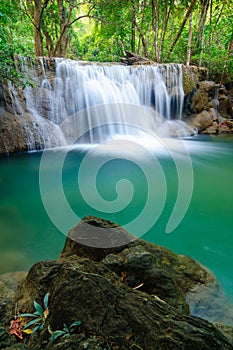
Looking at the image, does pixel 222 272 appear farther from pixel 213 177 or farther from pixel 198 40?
pixel 198 40

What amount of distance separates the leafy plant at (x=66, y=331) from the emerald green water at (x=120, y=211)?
166cm

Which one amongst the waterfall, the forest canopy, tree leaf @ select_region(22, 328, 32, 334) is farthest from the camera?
the forest canopy

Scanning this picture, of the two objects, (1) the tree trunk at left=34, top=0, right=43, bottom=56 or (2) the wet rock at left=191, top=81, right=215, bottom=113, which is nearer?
(1) the tree trunk at left=34, top=0, right=43, bottom=56

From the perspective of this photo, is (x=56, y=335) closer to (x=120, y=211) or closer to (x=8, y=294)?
(x=8, y=294)

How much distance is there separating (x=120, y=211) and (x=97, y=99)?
6612 mm

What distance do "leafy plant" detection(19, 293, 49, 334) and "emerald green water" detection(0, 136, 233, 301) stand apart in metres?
1.28

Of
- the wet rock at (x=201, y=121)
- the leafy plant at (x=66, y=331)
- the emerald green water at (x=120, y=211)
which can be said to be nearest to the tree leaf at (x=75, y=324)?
the leafy plant at (x=66, y=331)

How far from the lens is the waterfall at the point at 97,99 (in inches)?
301

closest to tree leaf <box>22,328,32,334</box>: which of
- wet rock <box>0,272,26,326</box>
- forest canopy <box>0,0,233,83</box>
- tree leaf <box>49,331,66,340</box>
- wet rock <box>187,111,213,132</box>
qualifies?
wet rock <box>0,272,26,326</box>

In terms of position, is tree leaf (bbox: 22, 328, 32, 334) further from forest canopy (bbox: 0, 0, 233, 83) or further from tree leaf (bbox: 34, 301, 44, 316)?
forest canopy (bbox: 0, 0, 233, 83)

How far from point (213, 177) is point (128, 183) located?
214 centimetres

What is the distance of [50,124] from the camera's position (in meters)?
7.77

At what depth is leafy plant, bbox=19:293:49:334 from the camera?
4.27 feet

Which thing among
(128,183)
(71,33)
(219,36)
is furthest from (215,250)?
(71,33)
